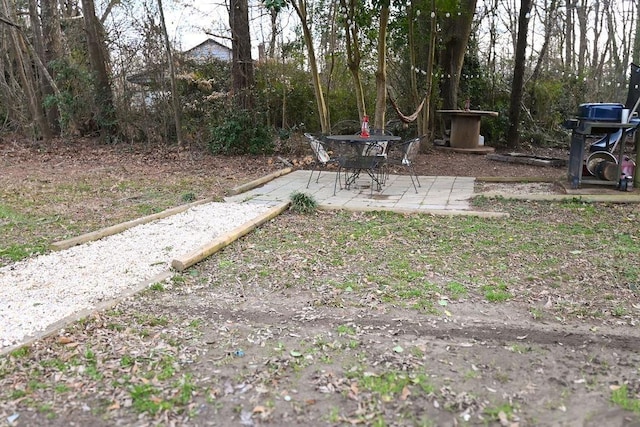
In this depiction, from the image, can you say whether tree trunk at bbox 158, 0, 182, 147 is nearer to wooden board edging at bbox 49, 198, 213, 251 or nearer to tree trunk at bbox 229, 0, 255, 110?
tree trunk at bbox 229, 0, 255, 110

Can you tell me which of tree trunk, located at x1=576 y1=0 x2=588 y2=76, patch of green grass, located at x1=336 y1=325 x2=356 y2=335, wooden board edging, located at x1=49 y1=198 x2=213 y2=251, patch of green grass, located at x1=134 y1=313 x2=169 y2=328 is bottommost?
patch of green grass, located at x1=336 y1=325 x2=356 y2=335

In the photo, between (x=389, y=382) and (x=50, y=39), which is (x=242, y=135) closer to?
(x=50, y=39)

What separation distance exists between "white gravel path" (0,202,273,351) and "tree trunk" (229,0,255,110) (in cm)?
483

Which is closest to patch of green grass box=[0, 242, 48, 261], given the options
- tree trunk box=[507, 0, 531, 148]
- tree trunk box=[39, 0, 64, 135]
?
tree trunk box=[39, 0, 64, 135]

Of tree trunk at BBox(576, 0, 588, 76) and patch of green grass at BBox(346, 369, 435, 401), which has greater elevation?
tree trunk at BBox(576, 0, 588, 76)

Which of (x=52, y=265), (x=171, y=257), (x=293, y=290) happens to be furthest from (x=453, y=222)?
(x=52, y=265)

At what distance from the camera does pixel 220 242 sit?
428 cm

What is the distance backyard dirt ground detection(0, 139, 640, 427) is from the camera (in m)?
2.09

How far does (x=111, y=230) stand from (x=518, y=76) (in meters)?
8.56

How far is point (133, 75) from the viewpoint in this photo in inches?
423

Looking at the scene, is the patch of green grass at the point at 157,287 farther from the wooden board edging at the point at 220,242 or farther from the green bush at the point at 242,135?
the green bush at the point at 242,135

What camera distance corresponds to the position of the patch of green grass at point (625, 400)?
2.09 m

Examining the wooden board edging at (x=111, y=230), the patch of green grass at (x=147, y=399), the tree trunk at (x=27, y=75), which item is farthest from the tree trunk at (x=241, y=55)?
the patch of green grass at (x=147, y=399)

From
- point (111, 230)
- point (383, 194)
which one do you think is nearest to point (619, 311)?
point (383, 194)
